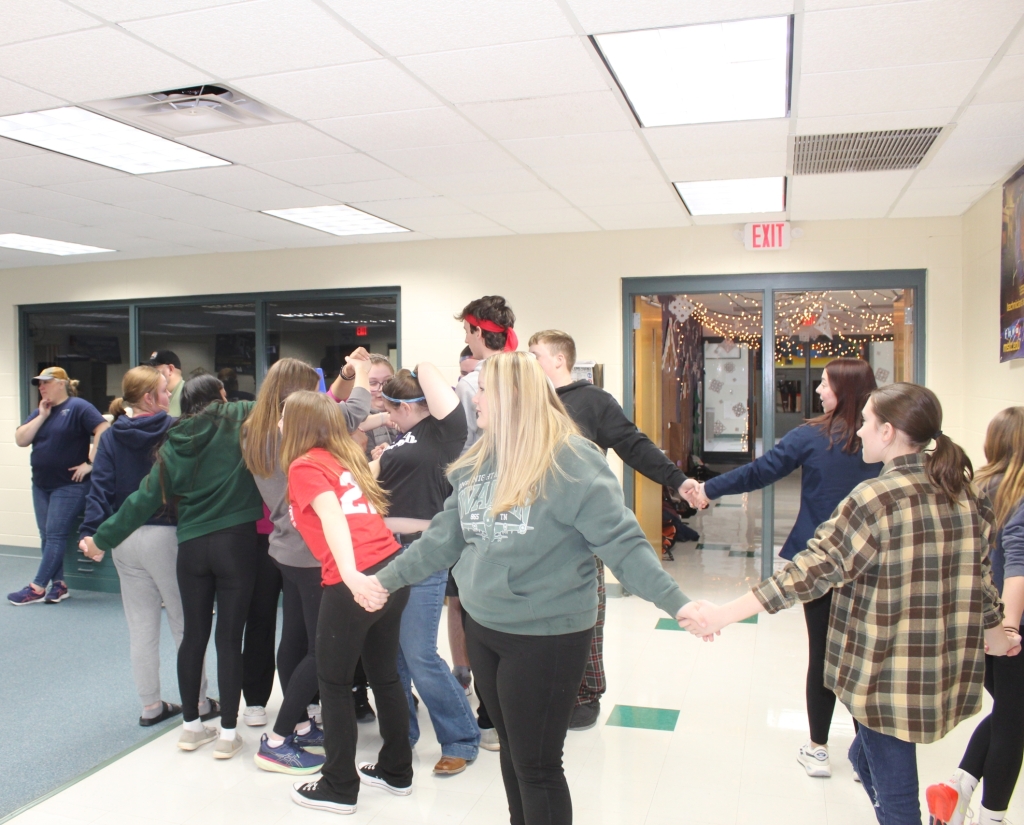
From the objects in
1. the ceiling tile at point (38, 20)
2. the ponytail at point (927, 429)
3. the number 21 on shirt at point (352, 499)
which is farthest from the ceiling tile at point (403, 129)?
the ponytail at point (927, 429)

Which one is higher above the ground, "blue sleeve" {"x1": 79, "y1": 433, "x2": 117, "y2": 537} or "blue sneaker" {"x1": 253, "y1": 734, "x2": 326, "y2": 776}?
"blue sleeve" {"x1": 79, "y1": 433, "x2": 117, "y2": 537}

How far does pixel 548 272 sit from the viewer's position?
636cm

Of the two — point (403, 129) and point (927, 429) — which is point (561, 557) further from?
point (403, 129)

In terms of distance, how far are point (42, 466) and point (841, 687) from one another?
18.7ft

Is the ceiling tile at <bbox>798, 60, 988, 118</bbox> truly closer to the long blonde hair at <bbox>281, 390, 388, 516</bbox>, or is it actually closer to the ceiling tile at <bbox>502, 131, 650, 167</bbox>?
the ceiling tile at <bbox>502, 131, 650, 167</bbox>

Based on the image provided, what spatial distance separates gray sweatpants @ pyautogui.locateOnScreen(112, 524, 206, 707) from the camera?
3.44 m

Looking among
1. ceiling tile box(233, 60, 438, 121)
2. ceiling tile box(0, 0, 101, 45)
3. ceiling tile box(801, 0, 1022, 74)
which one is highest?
ceiling tile box(233, 60, 438, 121)

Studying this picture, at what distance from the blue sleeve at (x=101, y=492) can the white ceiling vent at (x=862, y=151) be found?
3462 mm

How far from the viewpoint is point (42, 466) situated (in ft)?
19.6

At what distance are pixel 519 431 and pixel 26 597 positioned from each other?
200 inches

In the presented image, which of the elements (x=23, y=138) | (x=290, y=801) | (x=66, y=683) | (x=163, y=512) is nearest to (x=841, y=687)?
(x=290, y=801)

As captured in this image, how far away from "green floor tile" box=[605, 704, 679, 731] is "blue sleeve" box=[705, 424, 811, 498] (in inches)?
39.0

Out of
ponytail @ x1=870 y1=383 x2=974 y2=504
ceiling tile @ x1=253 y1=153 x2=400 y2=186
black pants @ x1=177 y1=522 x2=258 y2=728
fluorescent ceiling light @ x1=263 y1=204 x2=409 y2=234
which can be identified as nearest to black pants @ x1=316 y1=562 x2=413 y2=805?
black pants @ x1=177 y1=522 x2=258 y2=728

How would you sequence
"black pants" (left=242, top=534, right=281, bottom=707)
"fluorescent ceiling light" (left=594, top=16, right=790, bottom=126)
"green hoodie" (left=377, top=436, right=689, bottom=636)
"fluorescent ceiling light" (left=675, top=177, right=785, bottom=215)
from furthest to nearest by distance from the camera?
"fluorescent ceiling light" (left=675, top=177, right=785, bottom=215), "black pants" (left=242, top=534, right=281, bottom=707), "fluorescent ceiling light" (left=594, top=16, right=790, bottom=126), "green hoodie" (left=377, top=436, right=689, bottom=636)
